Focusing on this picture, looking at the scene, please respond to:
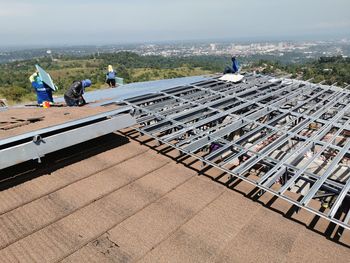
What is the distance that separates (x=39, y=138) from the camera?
22.7ft

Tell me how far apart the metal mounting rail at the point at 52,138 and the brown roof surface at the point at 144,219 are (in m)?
0.64

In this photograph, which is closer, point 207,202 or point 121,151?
point 207,202

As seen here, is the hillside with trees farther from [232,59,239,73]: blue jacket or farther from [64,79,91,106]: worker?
[64,79,91,106]: worker

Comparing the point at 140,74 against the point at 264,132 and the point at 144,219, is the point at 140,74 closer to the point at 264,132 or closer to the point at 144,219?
the point at 264,132

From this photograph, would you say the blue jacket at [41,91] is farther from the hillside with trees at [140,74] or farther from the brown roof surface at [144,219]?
the hillside with trees at [140,74]

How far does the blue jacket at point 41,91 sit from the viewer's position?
40.7 feet

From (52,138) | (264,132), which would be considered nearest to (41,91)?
(52,138)

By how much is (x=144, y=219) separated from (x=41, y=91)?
8909mm

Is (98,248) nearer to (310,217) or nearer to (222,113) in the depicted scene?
(310,217)

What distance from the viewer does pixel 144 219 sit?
6047 mm

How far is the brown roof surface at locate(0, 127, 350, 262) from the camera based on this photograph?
521cm

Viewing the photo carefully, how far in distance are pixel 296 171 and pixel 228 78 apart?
37.2ft

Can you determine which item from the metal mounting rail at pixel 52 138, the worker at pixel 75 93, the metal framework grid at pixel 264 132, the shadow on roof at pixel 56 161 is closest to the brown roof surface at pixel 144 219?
the shadow on roof at pixel 56 161

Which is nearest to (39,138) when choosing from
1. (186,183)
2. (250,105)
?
(186,183)
